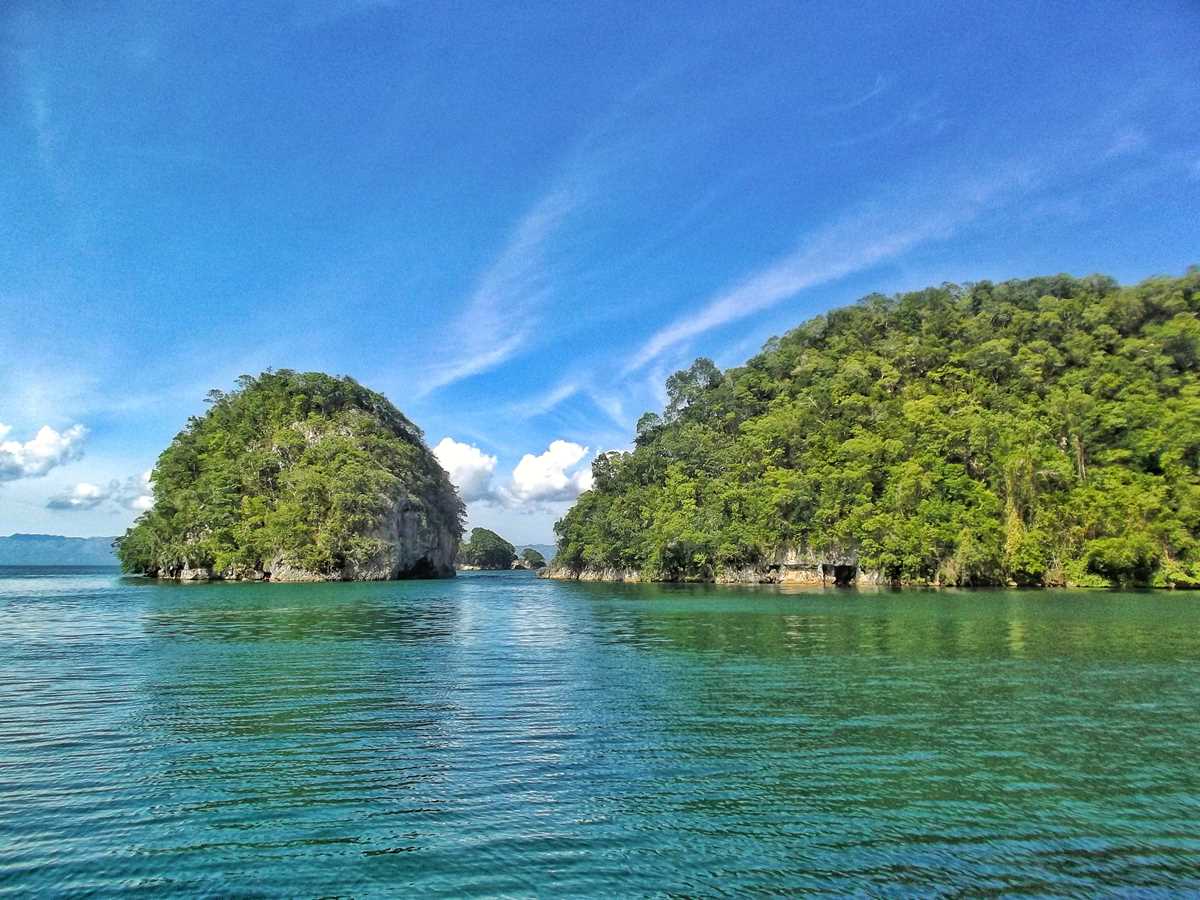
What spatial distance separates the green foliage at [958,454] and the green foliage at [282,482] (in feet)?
100

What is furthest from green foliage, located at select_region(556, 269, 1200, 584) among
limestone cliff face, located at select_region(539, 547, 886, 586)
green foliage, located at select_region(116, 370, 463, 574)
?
green foliage, located at select_region(116, 370, 463, 574)

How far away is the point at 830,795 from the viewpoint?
30.0 ft

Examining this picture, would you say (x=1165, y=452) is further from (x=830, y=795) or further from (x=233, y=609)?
(x=233, y=609)

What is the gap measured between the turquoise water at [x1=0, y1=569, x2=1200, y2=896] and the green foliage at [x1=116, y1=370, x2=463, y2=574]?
224 ft

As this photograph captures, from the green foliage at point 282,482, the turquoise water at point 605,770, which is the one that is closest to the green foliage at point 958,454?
the green foliage at point 282,482

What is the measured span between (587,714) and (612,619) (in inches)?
890

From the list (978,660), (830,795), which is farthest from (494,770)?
(978,660)

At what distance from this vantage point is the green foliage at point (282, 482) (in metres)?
89.4

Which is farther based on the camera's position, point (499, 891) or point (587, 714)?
point (587, 714)

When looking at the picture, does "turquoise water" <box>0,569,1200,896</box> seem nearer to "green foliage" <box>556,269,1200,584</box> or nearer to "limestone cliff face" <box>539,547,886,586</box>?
"green foliage" <box>556,269,1200,584</box>

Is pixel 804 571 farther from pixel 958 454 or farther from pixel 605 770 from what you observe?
pixel 605 770

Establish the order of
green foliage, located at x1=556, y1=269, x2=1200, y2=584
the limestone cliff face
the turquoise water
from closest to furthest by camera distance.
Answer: the turquoise water < green foliage, located at x1=556, y1=269, x2=1200, y2=584 < the limestone cliff face

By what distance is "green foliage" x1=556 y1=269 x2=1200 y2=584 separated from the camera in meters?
61.8

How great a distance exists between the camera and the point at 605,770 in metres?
10.3
